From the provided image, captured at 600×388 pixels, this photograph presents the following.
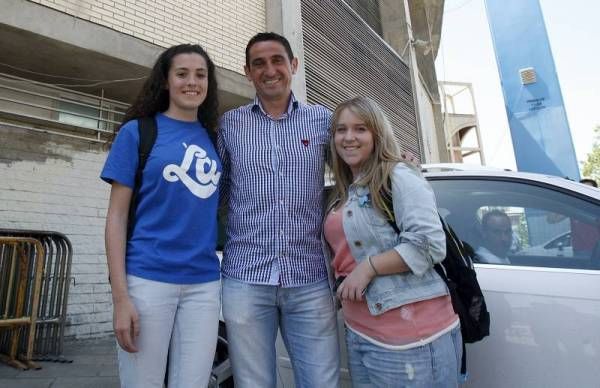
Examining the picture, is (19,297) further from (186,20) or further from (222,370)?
(186,20)

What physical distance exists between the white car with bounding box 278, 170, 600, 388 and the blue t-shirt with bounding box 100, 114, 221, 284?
0.95 m

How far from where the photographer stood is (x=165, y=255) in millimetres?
1481

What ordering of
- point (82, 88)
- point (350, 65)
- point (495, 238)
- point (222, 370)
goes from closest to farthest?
point (495, 238)
point (222, 370)
point (82, 88)
point (350, 65)

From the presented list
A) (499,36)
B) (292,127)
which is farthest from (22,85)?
(499,36)

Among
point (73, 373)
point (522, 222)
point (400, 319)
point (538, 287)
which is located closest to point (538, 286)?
point (538, 287)

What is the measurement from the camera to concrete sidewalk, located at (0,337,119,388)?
3342 mm

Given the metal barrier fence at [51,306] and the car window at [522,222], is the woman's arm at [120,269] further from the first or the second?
the metal barrier fence at [51,306]

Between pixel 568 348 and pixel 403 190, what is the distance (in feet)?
3.24

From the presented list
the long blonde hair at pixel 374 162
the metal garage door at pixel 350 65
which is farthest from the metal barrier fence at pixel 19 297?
the metal garage door at pixel 350 65

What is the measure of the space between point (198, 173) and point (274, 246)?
1.36 ft

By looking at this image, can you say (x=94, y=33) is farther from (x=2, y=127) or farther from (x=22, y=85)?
(x=2, y=127)

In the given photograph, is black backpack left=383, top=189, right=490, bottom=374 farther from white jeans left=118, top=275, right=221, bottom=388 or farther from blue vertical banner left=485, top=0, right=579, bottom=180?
blue vertical banner left=485, top=0, right=579, bottom=180

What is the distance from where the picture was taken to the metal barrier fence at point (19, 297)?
3.67 m

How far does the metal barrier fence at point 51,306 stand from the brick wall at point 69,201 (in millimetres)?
520
